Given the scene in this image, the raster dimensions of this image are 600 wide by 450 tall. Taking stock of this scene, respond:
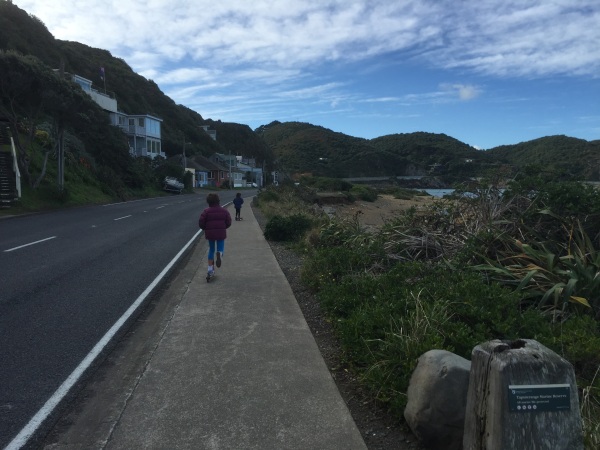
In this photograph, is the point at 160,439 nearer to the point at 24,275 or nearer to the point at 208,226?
the point at 208,226

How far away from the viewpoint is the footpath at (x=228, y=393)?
3746mm

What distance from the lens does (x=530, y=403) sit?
2768 mm

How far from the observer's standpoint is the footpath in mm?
3746

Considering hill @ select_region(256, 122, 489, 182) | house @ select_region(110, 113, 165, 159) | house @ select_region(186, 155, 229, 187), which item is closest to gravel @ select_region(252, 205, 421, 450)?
hill @ select_region(256, 122, 489, 182)

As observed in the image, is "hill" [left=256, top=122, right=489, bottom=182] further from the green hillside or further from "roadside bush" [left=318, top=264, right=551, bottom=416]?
"roadside bush" [left=318, top=264, right=551, bottom=416]

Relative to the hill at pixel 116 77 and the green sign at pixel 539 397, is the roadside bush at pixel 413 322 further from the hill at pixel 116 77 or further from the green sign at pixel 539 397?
the hill at pixel 116 77

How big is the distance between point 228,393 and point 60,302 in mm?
4263

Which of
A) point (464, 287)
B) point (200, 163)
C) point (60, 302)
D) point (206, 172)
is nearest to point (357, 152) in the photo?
point (206, 172)

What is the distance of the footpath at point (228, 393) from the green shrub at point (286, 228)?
26.1 feet

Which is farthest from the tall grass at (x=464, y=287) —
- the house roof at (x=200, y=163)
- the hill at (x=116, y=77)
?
the house roof at (x=200, y=163)

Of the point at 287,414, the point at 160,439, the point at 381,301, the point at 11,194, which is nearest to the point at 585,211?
the point at 381,301

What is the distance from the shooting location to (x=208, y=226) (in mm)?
9570

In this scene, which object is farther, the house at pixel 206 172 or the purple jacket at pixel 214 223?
the house at pixel 206 172

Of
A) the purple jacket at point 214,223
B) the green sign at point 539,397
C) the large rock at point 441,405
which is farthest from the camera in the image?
the purple jacket at point 214,223
